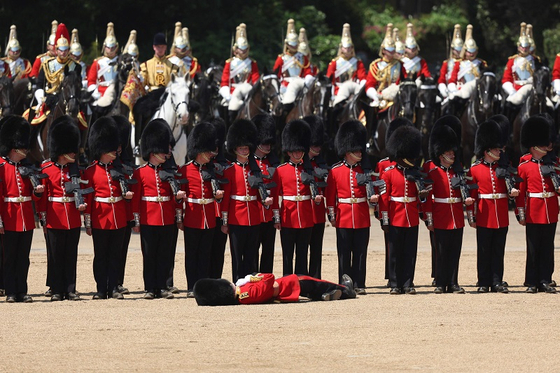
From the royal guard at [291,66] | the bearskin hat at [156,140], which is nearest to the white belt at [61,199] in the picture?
the bearskin hat at [156,140]

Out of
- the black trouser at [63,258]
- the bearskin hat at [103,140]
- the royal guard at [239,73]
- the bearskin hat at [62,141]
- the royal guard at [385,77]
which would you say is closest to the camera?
the black trouser at [63,258]

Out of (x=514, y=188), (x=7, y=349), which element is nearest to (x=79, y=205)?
(x=7, y=349)

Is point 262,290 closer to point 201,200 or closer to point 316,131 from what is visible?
point 201,200

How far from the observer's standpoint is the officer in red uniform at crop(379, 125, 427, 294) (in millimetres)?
11156

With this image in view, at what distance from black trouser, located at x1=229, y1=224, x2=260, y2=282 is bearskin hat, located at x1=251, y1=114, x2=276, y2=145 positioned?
895 millimetres

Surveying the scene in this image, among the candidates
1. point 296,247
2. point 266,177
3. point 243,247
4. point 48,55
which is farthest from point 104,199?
point 48,55

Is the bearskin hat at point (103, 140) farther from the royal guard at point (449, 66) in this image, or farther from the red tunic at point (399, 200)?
the royal guard at point (449, 66)

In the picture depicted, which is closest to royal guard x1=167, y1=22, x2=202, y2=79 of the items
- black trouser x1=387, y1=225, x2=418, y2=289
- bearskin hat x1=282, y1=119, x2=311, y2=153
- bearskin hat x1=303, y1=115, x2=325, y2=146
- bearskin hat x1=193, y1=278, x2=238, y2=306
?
bearskin hat x1=303, y1=115, x2=325, y2=146

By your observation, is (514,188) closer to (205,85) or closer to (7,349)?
(7,349)

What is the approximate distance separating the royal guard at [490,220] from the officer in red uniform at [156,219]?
2.25m

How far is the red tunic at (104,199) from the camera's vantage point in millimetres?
10883

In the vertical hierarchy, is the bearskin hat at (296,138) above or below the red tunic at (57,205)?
above

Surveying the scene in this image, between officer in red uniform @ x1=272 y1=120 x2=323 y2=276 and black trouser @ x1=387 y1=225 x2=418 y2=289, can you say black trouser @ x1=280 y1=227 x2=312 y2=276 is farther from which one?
black trouser @ x1=387 y1=225 x2=418 y2=289

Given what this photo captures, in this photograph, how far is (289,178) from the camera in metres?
11.4
